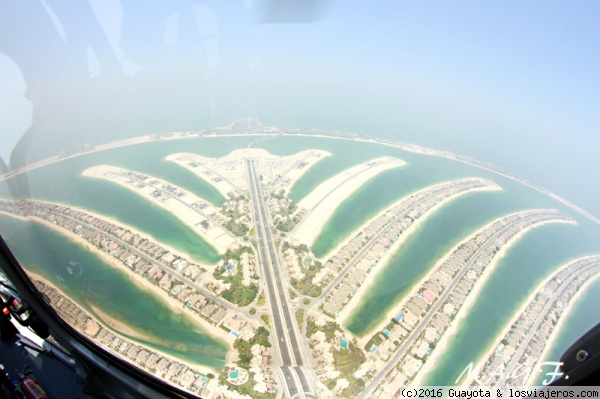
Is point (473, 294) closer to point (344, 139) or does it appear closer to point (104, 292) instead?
point (344, 139)

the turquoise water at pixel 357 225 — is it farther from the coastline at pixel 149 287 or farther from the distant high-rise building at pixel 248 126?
the distant high-rise building at pixel 248 126

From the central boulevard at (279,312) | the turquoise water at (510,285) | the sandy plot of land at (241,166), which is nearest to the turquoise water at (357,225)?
the turquoise water at (510,285)

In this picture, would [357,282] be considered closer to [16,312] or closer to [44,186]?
[16,312]

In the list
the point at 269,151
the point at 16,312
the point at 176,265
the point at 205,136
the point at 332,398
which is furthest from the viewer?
the point at 269,151

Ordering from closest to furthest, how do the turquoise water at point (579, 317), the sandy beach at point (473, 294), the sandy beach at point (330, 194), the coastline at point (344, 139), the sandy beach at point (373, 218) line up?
the turquoise water at point (579, 317)
the coastline at point (344, 139)
the sandy beach at point (473, 294)
the sandy beach at point (373, 218)
the sandy beach at point (330, 194)

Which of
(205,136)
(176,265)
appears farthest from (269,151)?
(176,265)

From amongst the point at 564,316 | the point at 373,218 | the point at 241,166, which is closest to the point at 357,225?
the point at 373,218
